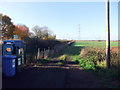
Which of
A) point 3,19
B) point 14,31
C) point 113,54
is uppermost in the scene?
point 3,19

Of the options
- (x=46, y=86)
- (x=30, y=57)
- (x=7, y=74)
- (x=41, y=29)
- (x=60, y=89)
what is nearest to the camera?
(x=60, y=89)

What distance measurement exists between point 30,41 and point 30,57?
6.90m

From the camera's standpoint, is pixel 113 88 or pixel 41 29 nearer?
pixel 113 88

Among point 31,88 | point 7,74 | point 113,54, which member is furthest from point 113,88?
point 113,54

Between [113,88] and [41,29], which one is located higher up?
[41,29]

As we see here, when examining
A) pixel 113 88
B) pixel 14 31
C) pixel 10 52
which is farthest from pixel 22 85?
pixel 14 31

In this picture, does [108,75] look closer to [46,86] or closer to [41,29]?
[46,86]

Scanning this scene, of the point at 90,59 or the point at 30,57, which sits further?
the point at 30,57

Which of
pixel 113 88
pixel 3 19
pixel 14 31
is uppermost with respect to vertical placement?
pixel 3 19

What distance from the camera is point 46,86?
23.1 ft

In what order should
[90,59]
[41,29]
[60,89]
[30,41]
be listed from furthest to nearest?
[41,29]
[30,41]
[90,59]
[60,89]

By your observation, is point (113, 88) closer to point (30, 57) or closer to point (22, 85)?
point (22, 85)

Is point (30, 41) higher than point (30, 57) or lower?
higher

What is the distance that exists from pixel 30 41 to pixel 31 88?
52.0 feet
